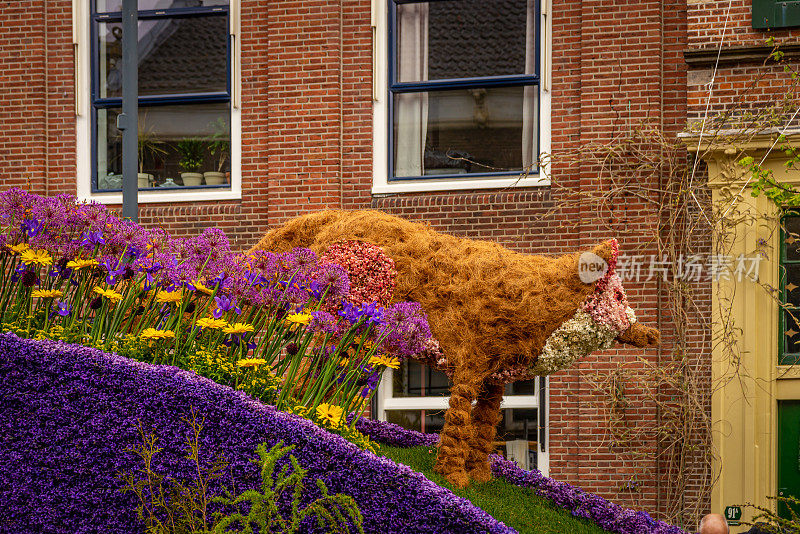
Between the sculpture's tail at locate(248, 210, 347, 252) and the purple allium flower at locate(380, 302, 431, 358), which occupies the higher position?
the sculpture's tail at locate(248, 210, 347, 252)

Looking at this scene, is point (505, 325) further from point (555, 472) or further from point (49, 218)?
point (555, 472)

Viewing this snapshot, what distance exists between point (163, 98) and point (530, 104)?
13.8 ft

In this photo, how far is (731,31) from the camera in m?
9.56

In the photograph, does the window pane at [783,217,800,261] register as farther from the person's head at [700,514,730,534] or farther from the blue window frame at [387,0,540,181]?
the person's head at [700,514,730,534]

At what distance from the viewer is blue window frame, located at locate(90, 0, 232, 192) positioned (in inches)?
440

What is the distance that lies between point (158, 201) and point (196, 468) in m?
6.42

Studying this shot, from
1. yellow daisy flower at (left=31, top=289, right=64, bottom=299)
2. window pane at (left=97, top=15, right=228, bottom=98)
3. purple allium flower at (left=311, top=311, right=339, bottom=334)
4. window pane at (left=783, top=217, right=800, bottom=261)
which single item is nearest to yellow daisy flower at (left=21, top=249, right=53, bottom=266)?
yellow daisy flower at (left=31, top=289, right=64, bottom=299)

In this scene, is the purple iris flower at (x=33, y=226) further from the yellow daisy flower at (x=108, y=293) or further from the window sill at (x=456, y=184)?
the window sill at (x=456, y=184)

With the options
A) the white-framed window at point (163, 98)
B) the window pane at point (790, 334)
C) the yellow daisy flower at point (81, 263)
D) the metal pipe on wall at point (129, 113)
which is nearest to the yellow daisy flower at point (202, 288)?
the yellow daisy flower at point (81, 263)

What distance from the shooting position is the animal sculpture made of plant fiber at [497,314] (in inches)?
238

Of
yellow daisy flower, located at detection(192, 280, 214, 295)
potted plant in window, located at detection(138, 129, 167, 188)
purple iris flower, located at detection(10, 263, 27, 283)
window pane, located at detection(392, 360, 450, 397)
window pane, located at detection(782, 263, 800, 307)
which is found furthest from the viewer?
A: potted plant in window, located at detection(138, 129, 167, 188)

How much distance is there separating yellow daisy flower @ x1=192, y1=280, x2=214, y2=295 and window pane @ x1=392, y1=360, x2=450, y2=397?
4793 millimetres

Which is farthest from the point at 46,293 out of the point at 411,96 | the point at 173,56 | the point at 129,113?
the point at 173,56

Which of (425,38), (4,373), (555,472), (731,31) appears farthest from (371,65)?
(4,373)
